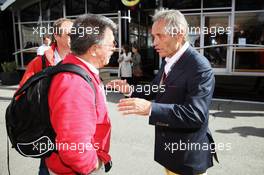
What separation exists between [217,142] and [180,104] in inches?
132

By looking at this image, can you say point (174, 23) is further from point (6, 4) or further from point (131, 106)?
point (6, 4)

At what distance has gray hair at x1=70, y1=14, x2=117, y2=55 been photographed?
5.49 feet

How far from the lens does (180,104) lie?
197 centimetres

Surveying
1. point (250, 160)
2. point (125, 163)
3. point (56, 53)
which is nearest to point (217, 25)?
point (250, 160)

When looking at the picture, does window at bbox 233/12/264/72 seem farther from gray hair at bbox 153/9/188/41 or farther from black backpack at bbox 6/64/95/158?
black backpack at bbox 6/64/95/158

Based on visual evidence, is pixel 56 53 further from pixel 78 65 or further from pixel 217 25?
pixel 217 25

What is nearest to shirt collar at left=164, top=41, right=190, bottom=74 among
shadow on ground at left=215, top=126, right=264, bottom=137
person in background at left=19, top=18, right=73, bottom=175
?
person in background at left=19, top=18, right=73, bottom=175

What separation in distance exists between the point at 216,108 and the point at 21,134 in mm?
6661

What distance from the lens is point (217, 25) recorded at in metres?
10.5

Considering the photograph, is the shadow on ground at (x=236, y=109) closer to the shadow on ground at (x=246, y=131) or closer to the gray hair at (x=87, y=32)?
the shadow on ground at (x=246, y=131)

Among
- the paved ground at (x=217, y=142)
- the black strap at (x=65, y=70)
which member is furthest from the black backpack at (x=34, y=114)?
the paved ground at (x=217, y=142)

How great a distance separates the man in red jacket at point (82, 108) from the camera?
147cm

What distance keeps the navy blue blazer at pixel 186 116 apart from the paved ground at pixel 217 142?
189 cm

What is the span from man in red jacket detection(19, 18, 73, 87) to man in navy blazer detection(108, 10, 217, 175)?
114 cm
